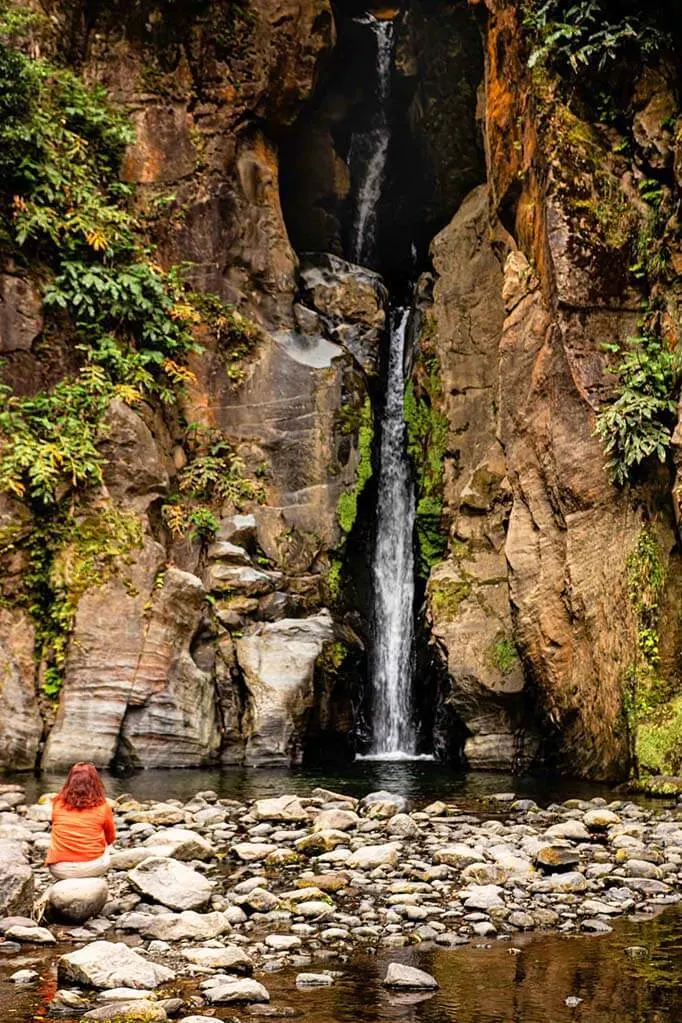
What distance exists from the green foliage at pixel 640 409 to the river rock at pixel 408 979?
383 inches

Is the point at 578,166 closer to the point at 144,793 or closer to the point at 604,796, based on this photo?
the point at 604,796

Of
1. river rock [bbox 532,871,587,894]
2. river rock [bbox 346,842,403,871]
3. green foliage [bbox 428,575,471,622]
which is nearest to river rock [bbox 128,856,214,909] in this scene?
river rock [bbox 346,842,403,871]

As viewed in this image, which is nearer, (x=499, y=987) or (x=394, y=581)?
(x=499, y=987)

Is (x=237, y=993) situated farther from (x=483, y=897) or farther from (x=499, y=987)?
(x=483, y=897)

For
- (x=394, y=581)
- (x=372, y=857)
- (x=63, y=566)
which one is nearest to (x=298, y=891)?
(x=372, y=857)

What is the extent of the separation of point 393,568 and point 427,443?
10.3 ft

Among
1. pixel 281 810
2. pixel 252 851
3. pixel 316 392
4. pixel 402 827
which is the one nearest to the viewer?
pixel 252 851

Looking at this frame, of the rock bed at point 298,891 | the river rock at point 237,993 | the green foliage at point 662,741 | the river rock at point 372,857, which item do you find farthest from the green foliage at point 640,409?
the river rock at point 237,993

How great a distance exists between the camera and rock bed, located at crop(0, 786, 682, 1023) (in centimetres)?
532

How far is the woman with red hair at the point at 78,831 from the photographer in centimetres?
693

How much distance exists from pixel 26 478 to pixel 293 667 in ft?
20.0

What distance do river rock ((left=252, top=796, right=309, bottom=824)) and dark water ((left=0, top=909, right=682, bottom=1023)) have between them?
4.58 meters

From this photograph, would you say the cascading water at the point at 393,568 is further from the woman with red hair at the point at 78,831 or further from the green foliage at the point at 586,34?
the woman with red hair at the point at 78,831

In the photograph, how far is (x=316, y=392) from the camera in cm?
2202
